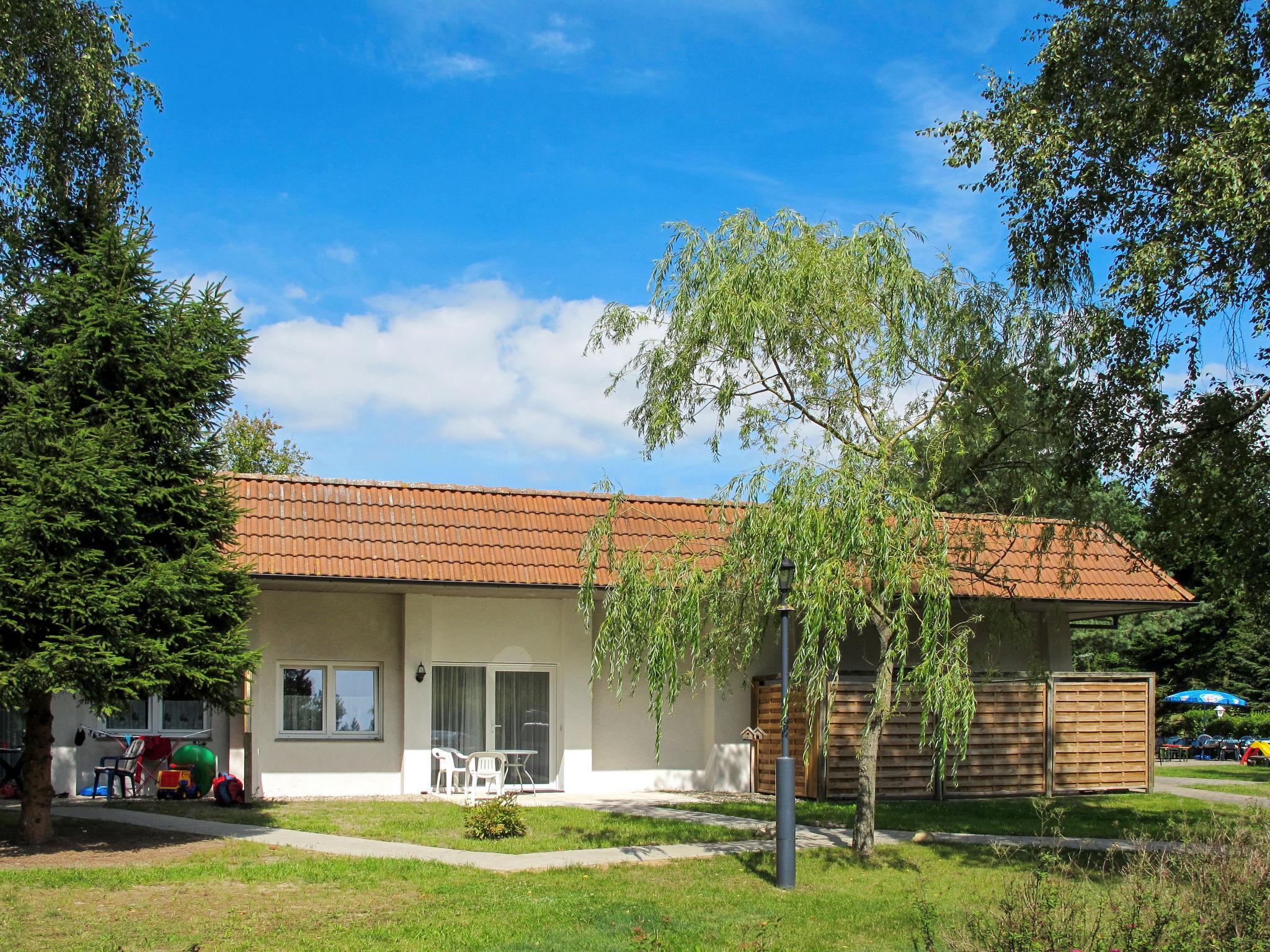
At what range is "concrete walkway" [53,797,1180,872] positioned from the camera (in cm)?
1266

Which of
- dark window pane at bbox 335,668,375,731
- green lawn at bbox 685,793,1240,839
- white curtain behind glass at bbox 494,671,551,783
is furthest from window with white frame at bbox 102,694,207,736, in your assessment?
green lawn at bbox 685,793,1240,839

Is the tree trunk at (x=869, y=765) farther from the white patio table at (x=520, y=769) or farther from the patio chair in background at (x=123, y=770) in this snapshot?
the patio chair in background at (x=123, y=770)

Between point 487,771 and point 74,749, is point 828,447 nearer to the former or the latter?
point 487,771

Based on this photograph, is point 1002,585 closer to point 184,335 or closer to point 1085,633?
point 184,335

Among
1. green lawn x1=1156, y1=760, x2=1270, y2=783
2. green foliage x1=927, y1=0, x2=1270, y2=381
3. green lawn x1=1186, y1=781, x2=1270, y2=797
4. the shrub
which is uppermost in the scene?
green foliage x1=927, y1=0, x2=1270, y2=381

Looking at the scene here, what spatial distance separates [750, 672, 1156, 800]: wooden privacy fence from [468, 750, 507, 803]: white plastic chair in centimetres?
452

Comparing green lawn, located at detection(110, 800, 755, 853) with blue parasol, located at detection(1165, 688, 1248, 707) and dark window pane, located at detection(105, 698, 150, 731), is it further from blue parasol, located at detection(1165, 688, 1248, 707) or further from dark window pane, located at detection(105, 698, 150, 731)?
blue parasol, located at detection(1165, 688, 1248, 707)

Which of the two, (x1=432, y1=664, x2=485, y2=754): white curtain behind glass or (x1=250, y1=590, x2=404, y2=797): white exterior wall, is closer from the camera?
(x1=250, y1=590, x2=404, y2=797): white exterior wall

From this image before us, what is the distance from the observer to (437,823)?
15516mm

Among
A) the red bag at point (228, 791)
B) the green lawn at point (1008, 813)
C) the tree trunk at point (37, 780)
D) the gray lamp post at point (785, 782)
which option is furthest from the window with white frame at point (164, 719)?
the gray lamp post at point (785, 782)

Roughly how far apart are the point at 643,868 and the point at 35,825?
22.3 ft

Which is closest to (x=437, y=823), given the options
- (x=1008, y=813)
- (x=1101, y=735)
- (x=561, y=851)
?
(x=561, y=851)

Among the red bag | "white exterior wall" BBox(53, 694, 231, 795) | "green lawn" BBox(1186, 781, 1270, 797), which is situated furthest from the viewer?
"green lawn" BBox(1186, 781, 1270, 797)

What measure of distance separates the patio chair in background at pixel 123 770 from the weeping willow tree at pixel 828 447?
29.3 feet
